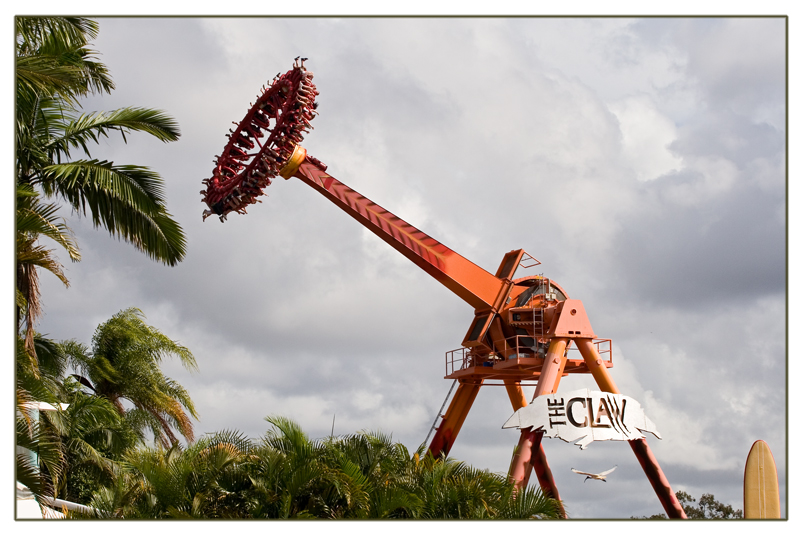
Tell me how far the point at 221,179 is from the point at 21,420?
10965 millimetres

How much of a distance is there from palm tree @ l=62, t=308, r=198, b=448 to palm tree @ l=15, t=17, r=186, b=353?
570 inches

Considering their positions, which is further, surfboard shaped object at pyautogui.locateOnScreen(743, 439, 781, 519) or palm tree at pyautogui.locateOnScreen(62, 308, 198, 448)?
palm tree at pyautogui.locateOnScreen(62, 308, 198, 448)

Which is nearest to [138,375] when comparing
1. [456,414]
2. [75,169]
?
[456,414]

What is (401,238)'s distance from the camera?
22.5m

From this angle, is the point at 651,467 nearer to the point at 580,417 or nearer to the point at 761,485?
the point at 580,417

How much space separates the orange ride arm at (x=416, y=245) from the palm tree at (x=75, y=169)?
6781mm

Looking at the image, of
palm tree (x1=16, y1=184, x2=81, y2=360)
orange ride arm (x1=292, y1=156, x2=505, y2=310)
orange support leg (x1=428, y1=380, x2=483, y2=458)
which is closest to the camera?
palm tree (x1=16, y1=184, x2=81, y2=360)

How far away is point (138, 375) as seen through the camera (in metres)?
30.4

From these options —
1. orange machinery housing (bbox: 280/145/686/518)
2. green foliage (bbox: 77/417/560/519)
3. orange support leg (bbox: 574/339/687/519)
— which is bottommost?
green foliage (bbox: 77/417/560/519)

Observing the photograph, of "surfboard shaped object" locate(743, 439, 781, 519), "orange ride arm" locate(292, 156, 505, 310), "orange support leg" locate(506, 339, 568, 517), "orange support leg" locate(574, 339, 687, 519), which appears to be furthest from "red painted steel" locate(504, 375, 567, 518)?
"surfboard shaped object" locate(743, 439, 781, 519)

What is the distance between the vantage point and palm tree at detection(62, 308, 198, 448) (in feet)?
98.1

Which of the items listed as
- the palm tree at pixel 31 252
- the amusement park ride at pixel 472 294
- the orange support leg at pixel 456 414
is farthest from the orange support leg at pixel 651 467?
the palm tree at pixel 31 252

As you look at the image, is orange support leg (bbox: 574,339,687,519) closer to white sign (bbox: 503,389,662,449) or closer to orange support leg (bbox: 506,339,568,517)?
orange support leg (bbox: 506,339,568,517)

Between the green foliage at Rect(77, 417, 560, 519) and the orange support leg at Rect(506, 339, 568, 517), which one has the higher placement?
the orange support leg at Rect(506, 339, 568, 517)
